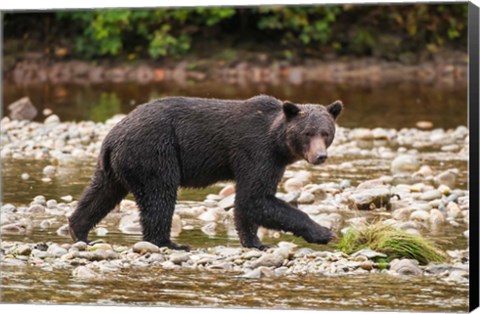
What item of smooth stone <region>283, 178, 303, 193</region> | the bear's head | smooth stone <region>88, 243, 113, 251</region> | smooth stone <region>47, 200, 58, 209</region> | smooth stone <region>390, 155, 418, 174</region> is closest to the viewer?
the bear's head

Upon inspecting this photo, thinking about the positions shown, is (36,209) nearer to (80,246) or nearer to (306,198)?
(80,246)

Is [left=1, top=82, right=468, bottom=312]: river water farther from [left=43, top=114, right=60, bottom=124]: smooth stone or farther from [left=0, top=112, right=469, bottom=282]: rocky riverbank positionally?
[left=43, top=114, right=60, bottom=124]: smooth stone

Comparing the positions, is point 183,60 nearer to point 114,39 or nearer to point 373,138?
Answer: point 114,39

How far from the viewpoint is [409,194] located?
404 inches

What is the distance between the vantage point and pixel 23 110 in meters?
15.3

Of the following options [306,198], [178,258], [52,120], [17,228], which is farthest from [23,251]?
[52,120]

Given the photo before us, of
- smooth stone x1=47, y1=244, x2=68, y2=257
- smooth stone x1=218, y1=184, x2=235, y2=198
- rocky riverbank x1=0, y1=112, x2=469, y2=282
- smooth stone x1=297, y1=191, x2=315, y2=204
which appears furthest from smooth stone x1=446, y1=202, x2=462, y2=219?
smooth stone x1=47, y1=244, x2=68, y2=257

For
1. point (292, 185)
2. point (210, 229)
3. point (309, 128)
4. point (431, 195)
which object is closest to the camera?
point (309, 128)

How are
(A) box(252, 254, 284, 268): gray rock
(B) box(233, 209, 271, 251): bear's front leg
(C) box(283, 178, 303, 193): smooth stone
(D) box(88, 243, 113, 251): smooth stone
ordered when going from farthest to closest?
(C) box(283, 178, 303, 193): smooth stone, (B) box(233, 209, 271, 251): bear's front leg, (D) box(88, 243, 113, 251): smooth stone, (A) box(252, 254, 284, 268): gray rock

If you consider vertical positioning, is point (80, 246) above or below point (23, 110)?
below

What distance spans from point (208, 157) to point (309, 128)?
2.65ft

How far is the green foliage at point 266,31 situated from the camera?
15.2 m

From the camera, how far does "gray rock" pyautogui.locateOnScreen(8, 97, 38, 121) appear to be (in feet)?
49.8

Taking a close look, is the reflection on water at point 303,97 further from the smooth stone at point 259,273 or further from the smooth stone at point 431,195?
the smooth stone at point 259,273
